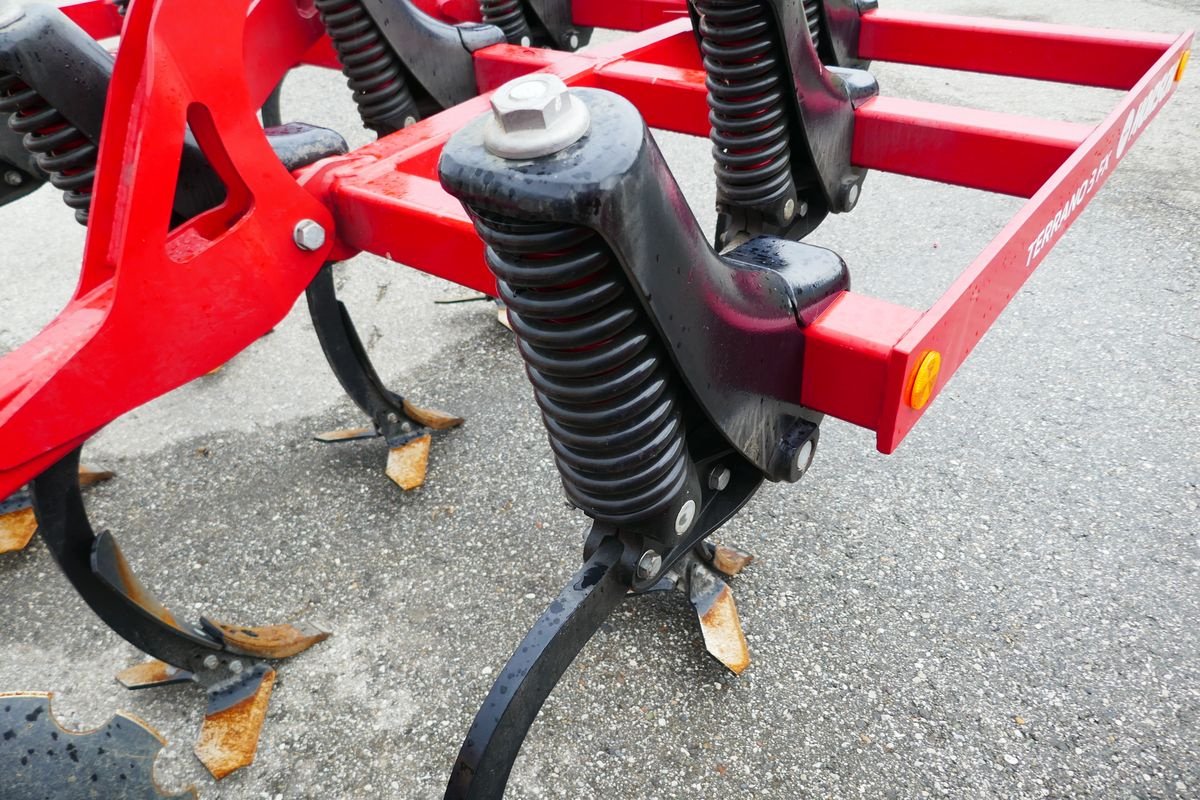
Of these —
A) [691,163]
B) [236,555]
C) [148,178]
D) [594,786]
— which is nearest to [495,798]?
[594,786]

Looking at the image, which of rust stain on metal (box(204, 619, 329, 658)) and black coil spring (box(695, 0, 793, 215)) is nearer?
black coil spring (box(695, 0, 793, 215))

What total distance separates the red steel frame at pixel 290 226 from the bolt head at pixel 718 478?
0.13m

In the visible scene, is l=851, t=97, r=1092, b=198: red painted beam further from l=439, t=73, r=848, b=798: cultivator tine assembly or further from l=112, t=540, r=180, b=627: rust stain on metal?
l=112, t=540, r=180, b=627: rust stain on metal

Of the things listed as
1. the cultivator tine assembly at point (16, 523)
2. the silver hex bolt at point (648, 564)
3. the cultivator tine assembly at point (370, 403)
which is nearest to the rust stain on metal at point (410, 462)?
the cultivator tine assembly at point (370, 403)

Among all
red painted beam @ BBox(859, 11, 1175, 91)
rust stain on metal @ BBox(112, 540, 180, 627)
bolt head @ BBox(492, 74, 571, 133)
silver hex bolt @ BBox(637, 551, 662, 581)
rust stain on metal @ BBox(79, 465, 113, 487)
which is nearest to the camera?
bolt head @ BBox(492, 74, 571, 133)

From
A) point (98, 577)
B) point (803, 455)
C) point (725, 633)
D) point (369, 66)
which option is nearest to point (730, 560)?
point (725, 633)

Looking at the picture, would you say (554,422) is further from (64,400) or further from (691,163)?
(691,163)

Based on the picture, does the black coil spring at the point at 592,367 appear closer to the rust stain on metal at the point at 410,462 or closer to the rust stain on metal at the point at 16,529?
the rust stain on metal at the point at 410,462

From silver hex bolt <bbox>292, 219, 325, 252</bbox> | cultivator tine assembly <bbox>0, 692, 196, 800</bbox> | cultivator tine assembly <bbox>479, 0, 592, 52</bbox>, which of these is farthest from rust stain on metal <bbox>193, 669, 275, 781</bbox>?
cultivator tine assembly <bbox>479, 0, 592, 52</bbox>

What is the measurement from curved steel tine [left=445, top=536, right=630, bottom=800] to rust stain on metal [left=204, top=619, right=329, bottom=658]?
894 mm

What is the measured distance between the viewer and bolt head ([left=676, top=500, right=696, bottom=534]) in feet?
3.14

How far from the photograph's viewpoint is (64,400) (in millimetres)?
1083

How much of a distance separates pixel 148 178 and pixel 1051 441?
189 centimetres

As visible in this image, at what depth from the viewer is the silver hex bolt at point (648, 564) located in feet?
3.18
